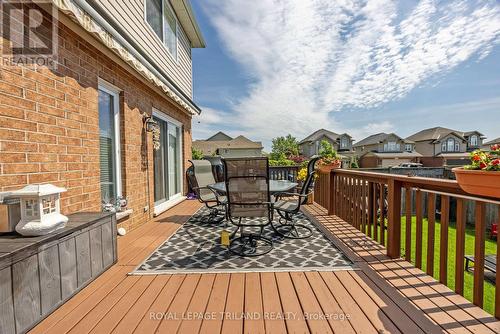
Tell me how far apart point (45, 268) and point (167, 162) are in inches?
157

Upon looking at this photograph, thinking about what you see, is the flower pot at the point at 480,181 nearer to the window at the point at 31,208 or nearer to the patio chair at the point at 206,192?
the patio chair at the point at 206,192

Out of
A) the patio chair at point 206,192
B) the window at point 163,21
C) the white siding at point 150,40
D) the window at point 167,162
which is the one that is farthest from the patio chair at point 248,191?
the window at point 163,21

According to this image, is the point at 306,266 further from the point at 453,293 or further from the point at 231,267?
the point at 453,293

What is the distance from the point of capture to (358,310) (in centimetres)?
165

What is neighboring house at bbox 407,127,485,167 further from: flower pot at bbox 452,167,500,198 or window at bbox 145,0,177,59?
flower pot at bbox 452,167,500,198

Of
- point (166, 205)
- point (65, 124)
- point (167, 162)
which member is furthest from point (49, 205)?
point (167, 162)

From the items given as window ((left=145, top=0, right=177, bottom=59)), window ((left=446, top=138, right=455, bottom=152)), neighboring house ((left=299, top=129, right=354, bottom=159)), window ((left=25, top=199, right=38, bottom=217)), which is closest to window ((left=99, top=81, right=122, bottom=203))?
window ((left=25, top=199, right=38, bottom=217))

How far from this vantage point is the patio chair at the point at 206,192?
4.12 metres

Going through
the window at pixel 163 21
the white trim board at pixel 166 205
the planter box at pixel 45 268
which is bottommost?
the white trim board at pixel 166 205

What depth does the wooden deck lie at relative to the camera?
1.49 m

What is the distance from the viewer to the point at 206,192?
4.43 meters

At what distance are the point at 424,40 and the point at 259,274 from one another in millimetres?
6523

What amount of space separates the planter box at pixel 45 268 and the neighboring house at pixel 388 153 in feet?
97.0

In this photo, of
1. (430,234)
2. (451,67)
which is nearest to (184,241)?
(430,234)
